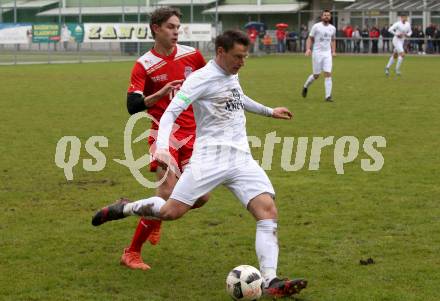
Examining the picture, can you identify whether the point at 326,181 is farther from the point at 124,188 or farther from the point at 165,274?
the point at 165,274

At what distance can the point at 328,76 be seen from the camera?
66.0 ft

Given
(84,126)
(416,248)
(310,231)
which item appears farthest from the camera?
(84,126)

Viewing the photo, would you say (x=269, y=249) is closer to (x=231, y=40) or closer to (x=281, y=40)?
(x=231, y=40)

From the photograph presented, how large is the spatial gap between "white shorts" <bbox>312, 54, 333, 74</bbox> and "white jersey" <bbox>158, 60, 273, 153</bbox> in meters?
14.8

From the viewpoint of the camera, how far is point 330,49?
2125 cm

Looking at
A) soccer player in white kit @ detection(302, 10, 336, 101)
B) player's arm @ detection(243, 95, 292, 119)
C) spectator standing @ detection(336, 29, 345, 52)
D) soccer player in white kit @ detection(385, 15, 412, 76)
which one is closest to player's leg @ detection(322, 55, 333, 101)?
soccer player in white kit @ detection(302, 10, 336, 101)

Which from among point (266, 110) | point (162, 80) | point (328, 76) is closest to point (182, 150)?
point (162, 80)

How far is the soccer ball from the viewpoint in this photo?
217 inches

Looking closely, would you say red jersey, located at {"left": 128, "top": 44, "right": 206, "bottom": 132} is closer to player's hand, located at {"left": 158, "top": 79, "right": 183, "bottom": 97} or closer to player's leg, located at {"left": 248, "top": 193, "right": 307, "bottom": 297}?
player's hand, located at {"left": 158, "top": 79, "right": 183, "bottom": 97}

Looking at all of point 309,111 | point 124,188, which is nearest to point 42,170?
point 124,188

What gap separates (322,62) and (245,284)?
15919 mm

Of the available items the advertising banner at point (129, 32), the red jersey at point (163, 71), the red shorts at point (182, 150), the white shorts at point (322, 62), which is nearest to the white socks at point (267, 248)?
the red shorts at point (182, 150)

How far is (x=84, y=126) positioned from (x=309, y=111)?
502cm

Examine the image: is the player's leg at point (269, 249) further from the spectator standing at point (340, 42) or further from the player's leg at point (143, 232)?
the spectator standing at point (340, 42)
